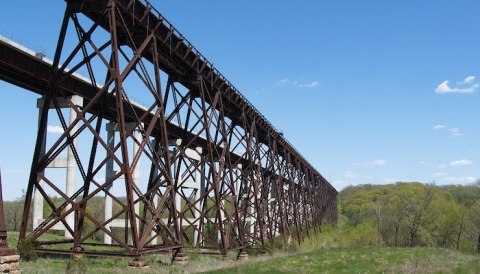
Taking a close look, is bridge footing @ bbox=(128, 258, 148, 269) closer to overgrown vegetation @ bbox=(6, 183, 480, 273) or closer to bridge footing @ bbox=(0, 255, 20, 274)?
overgrown vegetation @ bbox=(6, 183, 480, 273)

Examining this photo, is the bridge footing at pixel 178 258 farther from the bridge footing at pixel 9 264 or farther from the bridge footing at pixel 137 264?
the bridge footing at pixel 9 264

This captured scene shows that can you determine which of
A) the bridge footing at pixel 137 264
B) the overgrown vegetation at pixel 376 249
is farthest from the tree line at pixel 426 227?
the bridge footing at pixel 137 264

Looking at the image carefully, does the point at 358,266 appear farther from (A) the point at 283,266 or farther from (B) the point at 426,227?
(B) the point at 426,227

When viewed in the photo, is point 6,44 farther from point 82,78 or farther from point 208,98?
point 208,98

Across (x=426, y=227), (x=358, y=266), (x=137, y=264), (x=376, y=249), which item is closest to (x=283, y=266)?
(x=358, y=266)

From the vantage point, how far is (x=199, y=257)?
18969mm

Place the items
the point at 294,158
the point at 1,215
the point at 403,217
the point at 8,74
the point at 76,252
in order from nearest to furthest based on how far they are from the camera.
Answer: the point at 1,215
the point at 76,252
the point at 8,74
the point at 294,158
the point at 403,217

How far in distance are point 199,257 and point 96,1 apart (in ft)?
33.1

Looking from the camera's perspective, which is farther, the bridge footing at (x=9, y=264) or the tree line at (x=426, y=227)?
the tree line at (x=426, y=227)

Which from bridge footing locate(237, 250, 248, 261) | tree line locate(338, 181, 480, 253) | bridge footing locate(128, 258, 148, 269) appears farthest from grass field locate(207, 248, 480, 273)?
tree line locate(338, 181, 480, 253)

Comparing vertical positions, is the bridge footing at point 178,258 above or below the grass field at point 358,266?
above

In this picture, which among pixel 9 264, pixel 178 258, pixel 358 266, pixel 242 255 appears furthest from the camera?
pixel 242 255

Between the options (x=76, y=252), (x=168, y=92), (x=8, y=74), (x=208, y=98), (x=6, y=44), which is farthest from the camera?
(x=208, y=98)

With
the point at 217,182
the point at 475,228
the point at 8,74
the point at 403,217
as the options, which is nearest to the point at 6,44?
the point at 8,74
